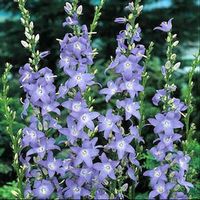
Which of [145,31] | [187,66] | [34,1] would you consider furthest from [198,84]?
[34,1]

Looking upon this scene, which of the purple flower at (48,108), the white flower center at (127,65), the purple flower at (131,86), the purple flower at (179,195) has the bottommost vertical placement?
the purple flower at (179,195)

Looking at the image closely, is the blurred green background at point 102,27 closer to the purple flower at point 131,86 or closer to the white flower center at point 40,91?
the purple flower at point 131,86

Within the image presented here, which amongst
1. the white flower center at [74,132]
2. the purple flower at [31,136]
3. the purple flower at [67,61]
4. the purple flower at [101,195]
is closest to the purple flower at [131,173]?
the purple flower at [101,195]

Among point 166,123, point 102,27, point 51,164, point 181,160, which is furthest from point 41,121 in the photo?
point 102,27

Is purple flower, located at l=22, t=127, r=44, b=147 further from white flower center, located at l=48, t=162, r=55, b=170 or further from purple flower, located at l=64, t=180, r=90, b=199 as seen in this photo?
purple flower, located at l=64, t=180, r=90, b=199

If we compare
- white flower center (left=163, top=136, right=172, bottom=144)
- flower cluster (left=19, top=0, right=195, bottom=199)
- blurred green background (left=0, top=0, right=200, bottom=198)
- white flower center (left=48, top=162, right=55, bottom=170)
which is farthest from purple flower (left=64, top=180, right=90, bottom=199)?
blurred green background (left=0, top=0, right=200, bottom=198)
